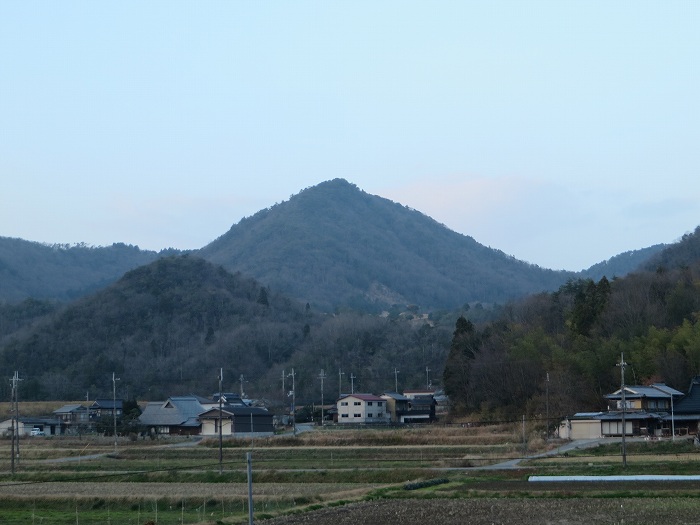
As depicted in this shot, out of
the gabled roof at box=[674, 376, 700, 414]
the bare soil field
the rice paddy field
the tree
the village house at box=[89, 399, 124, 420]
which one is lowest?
the rice paddy field

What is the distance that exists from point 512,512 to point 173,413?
4596 centimetres

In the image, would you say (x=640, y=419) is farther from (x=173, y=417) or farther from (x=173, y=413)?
(x=173, y=413)

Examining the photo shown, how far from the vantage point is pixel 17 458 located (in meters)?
41.9

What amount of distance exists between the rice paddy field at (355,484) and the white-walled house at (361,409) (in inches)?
837

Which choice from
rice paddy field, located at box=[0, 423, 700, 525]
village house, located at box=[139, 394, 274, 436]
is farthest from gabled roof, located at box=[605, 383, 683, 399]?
village house, located at box=[139, 394, 274, 436]

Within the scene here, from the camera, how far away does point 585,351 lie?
54.8 meters

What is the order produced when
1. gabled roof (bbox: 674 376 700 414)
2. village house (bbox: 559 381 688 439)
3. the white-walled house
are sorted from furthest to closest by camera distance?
the white-walled house → gabled roof (bbox: 674 376 700 414) → village house (bbox: 559 381 688 439)

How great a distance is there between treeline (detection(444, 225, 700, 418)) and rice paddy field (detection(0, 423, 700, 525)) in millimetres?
7880

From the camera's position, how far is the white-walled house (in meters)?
69.6

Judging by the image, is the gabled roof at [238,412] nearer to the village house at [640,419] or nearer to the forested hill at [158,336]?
the village house at [640,419]

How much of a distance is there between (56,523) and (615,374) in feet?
122

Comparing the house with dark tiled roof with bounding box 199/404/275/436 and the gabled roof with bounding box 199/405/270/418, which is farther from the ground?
the gabled roof with bounding box 199/405/270/418

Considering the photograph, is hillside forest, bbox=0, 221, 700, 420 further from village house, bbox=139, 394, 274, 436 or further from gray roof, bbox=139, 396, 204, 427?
gray roof, bbox=139, 396, 204, 427

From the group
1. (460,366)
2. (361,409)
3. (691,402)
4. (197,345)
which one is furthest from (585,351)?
(197,345)
